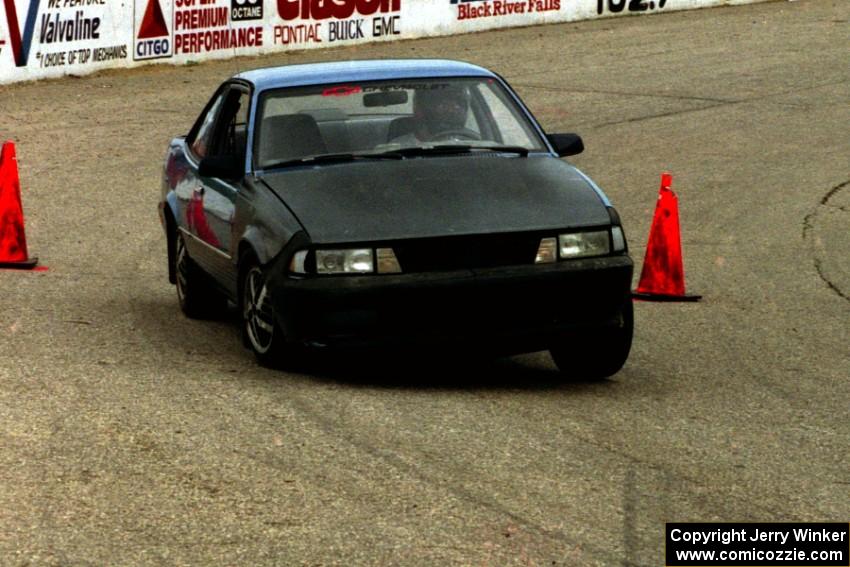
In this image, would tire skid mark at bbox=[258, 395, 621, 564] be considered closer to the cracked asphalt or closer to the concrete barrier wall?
the cracked asphalt

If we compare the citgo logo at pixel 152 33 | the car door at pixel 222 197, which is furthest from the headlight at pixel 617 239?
the citgo logo at pixel 152 33

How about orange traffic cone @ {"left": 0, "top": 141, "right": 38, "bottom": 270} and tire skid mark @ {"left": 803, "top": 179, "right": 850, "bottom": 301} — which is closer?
tire skid mark @ {"left": 803, "top": 179, "right": 850, "bottom": 301}

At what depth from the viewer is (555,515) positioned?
231 inches

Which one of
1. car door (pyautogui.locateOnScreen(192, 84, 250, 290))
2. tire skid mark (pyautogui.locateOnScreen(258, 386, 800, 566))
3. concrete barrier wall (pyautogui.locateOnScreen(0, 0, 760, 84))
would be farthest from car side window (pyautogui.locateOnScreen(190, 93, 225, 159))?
concrete barrier wall (pyautogui.locateOnScreen(0, 0, 760, 84))

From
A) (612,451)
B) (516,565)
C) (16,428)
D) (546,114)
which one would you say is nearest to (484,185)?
(612,451)

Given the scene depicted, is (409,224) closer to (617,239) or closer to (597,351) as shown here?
(617,239)

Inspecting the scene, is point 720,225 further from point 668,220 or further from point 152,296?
point 152,296

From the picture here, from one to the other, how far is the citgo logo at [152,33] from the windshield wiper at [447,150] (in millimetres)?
15806

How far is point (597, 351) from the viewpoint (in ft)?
27.7

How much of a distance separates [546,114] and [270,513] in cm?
1425

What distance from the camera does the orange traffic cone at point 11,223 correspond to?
1202cm

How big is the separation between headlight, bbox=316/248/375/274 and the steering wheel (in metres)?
1.39

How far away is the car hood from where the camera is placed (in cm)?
787

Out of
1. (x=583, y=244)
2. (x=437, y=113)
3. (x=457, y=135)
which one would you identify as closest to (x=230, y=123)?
(x=437, y=113)
